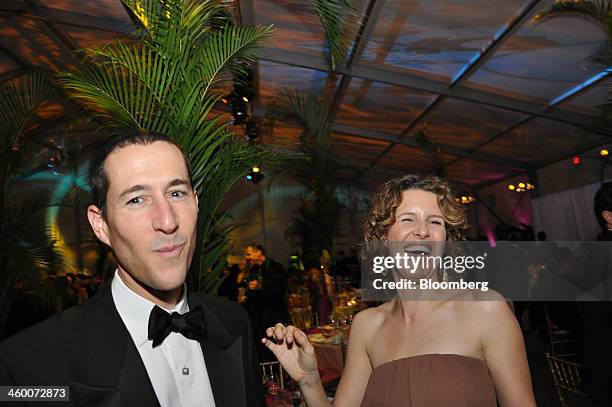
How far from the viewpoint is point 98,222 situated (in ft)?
4.67

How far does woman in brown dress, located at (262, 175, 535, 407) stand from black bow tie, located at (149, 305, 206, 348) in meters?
0.40

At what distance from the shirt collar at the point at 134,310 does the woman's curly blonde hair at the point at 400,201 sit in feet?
3.77

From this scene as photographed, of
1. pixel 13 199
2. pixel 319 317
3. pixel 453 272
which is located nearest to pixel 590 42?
pixel 319 317

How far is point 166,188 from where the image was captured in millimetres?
1365

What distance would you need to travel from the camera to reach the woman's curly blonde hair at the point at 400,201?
7.08 ft

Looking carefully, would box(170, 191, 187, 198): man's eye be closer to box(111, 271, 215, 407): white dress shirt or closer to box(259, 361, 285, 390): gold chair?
box(111, 271, 215, 407): white dress shirt

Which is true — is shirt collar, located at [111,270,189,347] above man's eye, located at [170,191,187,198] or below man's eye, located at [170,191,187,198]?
below

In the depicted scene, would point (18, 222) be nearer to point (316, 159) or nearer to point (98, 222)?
point (316, 159)

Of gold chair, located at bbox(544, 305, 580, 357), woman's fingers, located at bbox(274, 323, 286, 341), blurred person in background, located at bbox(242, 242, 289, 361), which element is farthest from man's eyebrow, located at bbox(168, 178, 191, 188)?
gold chair, located at bbox(544, 305, 580, 357)

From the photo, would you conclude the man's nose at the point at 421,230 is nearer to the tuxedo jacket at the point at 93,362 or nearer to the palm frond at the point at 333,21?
the tuxedo jacket at the point at 93,362

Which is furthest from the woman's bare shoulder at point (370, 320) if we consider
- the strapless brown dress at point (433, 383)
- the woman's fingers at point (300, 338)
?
the woman's fingers at point (300, 338)

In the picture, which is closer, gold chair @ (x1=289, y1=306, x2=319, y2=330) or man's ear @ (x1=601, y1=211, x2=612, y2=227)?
man's ear @ (x1=601, y1=211, x2=612, y2=227)

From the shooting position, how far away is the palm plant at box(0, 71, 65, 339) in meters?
5.03

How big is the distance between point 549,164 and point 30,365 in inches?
609
